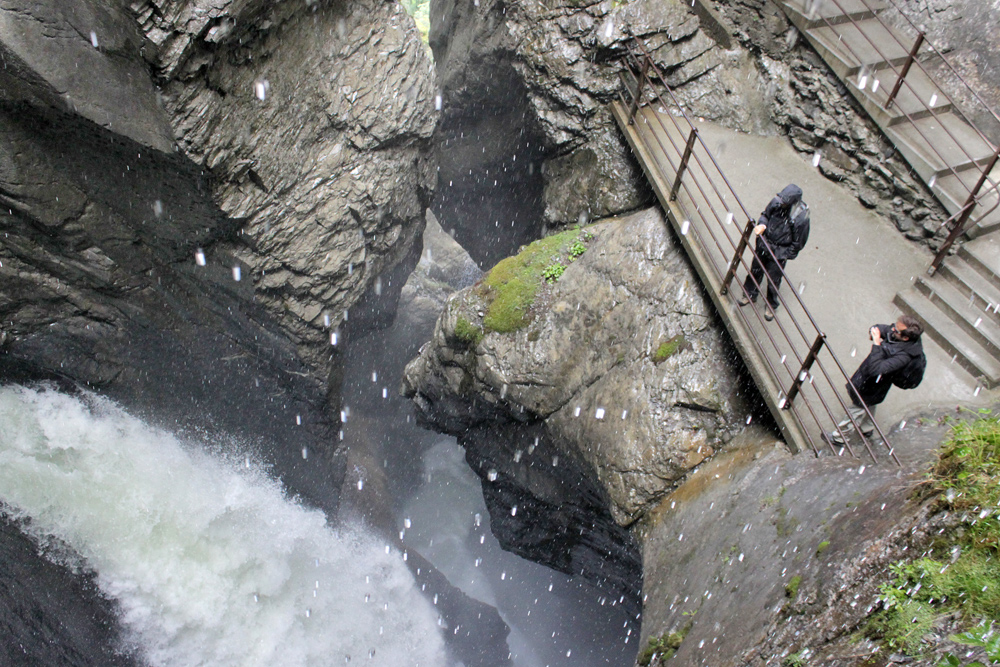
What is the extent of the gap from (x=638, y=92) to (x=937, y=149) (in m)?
4.06

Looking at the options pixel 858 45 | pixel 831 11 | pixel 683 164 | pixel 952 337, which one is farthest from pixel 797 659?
pixel 831 11

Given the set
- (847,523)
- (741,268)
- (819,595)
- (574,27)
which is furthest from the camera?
(574,27)

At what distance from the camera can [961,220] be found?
23.4 ft

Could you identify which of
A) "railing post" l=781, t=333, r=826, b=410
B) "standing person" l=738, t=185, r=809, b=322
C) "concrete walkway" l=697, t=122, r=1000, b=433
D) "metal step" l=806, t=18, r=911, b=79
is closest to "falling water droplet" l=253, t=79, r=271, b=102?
"concrete walkway" l=697, t=122, r=1000, b=433

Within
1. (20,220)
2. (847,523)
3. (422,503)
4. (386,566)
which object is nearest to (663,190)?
(847,523)

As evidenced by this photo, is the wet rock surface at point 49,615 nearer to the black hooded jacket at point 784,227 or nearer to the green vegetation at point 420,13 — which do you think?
the black hooded jacket at point 784,227

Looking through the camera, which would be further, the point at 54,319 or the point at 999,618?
the point at 54,319

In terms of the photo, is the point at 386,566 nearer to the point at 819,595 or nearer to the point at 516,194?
the point at 516,194

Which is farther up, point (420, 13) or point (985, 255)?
→ point (985, 255)

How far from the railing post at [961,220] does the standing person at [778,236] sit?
1.85m

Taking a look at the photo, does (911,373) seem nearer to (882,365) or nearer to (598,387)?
(882,365)

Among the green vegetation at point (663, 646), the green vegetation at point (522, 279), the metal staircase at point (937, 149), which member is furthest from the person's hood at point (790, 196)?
the green vegetation at point (663, 646)

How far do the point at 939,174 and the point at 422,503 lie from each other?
1492cm

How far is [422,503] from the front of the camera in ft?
60.8
